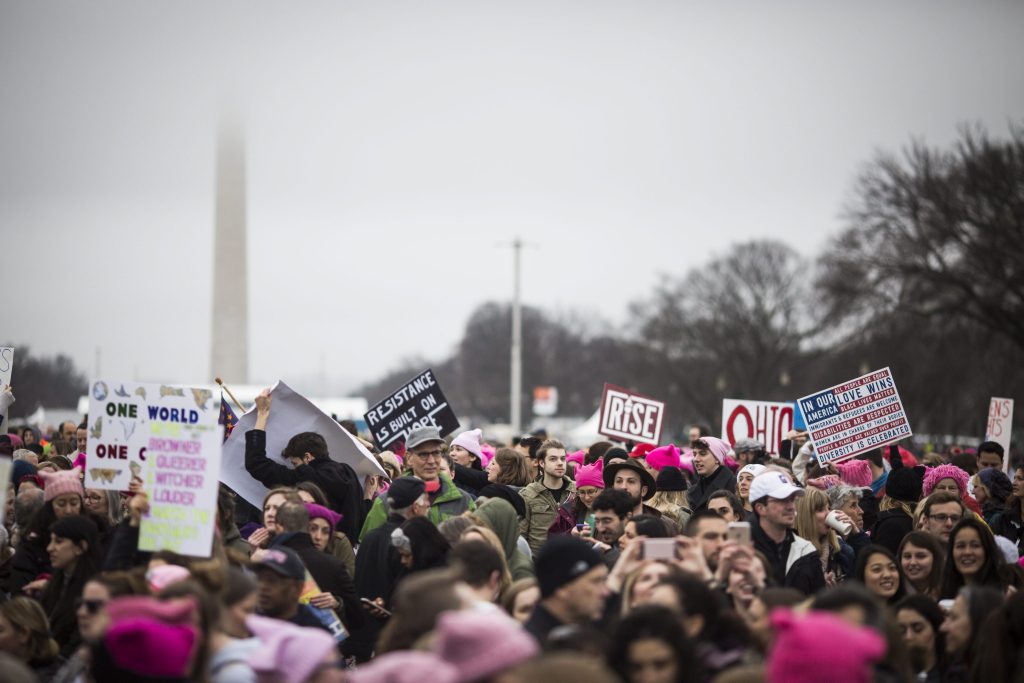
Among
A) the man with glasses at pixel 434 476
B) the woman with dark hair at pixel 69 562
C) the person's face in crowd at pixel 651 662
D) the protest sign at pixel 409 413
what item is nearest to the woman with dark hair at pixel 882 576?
the man with glasses at pixel 434 476

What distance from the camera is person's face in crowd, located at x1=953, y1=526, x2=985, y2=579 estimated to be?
817 centimetres

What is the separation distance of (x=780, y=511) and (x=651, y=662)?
11.2 feet

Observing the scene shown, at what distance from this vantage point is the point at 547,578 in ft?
20.2

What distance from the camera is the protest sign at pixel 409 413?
544 inches

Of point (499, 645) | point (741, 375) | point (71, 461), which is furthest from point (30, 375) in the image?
point (499, 645)

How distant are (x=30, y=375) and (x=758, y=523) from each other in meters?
60.0

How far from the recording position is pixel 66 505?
28.1ft

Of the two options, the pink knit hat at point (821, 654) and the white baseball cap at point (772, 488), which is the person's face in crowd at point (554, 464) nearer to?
the white baseball cap at point (772, 488)

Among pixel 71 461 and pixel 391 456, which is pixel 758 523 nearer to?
pixel 391 456

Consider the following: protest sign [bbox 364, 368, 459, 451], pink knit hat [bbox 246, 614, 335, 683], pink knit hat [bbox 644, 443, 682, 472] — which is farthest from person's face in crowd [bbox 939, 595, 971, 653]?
protest sign [bbox 364, 368, 459, 451]

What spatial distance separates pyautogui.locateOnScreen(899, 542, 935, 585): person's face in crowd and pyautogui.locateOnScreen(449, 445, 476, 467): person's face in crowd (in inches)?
203

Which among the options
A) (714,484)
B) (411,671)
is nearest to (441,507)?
(714,484)

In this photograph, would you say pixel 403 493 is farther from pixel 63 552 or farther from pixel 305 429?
pixel 305 429

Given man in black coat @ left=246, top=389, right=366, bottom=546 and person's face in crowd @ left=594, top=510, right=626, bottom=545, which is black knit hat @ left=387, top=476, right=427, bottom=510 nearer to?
person's face in crowd @ left=594, top=510, right=626, bottom=545
